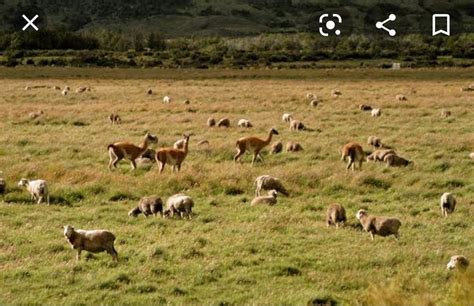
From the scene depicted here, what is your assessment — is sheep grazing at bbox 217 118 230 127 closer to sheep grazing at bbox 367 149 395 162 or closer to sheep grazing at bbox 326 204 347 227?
sheep grazing at bbox 367 149 395 162

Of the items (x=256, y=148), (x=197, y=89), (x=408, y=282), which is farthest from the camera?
(x=197, y=89)

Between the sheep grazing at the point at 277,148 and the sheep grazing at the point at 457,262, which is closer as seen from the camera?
the sheep grazing at the point at 457,262

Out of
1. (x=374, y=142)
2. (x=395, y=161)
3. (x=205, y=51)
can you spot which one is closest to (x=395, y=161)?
(x=395, y=161)

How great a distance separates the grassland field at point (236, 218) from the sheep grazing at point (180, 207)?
308 mm

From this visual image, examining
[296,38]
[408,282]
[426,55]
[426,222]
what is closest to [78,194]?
A: [426,222]

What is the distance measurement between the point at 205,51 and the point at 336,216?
120923 mm

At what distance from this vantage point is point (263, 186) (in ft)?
60.2

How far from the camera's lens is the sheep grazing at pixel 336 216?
14906 mm

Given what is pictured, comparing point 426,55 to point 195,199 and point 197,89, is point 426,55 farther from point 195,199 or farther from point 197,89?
point 195,199

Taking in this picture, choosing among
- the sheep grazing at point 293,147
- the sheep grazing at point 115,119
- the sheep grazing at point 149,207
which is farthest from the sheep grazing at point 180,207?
the sheep grazing at point 115,119

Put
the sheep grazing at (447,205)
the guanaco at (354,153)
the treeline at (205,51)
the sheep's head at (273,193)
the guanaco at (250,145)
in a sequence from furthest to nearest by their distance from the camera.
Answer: the treeline at (205,51), the guanaco at (250,145), the guanaco at (354,153), the sheep's head at (273,193), the sheep grazing at (447,205)

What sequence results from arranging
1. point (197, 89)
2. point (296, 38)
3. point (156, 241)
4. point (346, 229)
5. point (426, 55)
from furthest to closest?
point (296, 38)
point (426, 55)
point (197, 89)
point (346, 229)
point (156, 241)

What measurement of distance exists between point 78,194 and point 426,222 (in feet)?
28.5

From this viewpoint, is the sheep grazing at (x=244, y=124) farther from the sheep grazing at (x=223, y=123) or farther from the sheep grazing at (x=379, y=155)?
the sheep grazing at (x=379, y=155)
